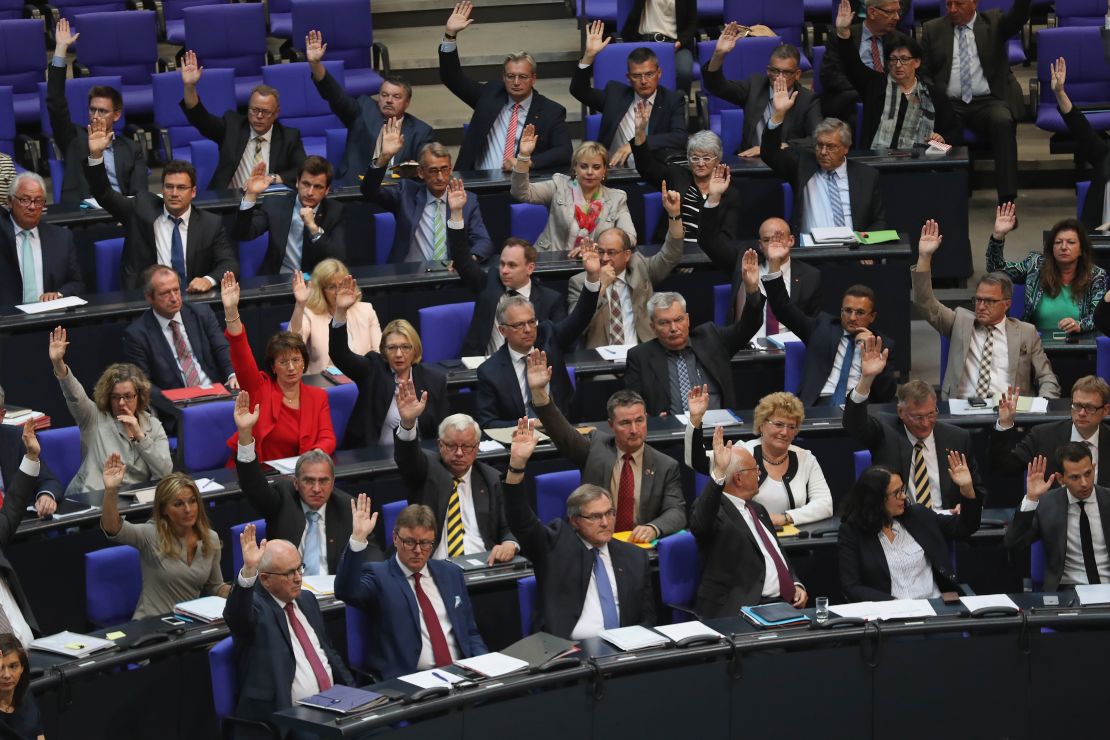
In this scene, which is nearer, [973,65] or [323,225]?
[323,225]

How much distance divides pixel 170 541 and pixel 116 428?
75 centimetres

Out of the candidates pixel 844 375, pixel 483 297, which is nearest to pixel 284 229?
pixel 483 297

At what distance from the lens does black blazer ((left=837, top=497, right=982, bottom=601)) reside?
6.50 meters

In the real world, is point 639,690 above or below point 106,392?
below

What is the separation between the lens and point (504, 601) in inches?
252

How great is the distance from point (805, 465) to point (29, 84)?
17.6 ft

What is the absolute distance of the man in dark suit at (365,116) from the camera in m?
8.99

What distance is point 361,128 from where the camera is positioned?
30.3 feet

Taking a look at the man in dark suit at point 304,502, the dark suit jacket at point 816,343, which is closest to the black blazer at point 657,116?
the dark suit jacket at point 816,343

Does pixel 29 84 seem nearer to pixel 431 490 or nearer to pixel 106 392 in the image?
pixel 106 392

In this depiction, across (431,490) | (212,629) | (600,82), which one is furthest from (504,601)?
(600,82)

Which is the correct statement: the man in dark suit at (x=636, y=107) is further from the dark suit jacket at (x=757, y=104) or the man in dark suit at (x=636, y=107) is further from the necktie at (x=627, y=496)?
the necktie at (x=627, y=496)

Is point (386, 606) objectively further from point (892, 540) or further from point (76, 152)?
point (76, 152)

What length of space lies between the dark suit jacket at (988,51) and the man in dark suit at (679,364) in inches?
108
